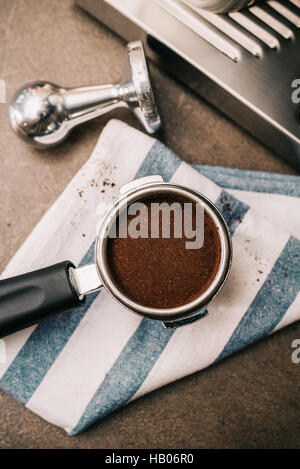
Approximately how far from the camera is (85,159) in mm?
515

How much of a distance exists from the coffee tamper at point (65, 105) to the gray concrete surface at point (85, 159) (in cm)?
3

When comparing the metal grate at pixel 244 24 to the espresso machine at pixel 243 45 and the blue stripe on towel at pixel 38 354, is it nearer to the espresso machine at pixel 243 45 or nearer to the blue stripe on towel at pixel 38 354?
the espresso machine at pixel 243 45

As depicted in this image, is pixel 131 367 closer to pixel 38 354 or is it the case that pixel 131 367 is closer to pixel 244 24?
pixel 38 354

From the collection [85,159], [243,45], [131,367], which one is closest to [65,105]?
[85,159]

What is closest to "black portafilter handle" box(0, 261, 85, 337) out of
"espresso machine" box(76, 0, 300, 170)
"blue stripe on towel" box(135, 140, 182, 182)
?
"blue stripe on towel" box(135, 140, 182, 182)

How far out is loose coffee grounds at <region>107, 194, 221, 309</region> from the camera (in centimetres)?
38

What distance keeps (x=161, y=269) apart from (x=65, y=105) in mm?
234

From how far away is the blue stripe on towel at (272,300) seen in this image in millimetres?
471

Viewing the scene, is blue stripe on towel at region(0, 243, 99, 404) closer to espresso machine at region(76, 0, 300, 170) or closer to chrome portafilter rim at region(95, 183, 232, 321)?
chrome portafilter rim at region(95, 183, 232, 321)

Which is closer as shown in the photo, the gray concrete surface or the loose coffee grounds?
the loose coffee grounds

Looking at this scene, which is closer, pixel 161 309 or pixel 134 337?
pixel 161 309

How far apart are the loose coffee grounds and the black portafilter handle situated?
0.18 ft

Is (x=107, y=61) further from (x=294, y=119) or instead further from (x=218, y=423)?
(x=218, y=423)

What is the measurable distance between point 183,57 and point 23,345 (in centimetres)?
38
